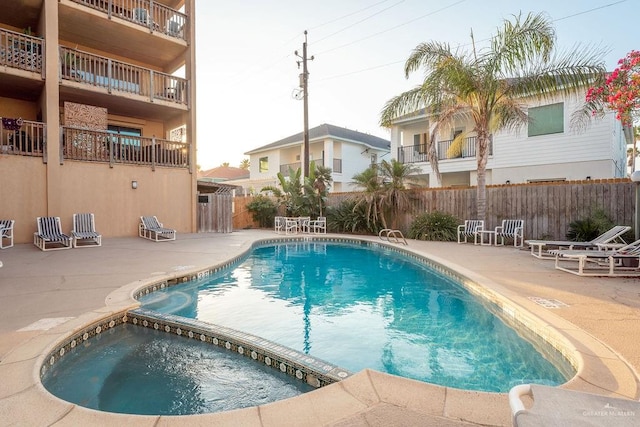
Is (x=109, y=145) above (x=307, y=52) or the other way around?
the other way around

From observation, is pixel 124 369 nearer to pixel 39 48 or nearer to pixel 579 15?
pixel 39 48

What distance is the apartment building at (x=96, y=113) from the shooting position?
11.3 m

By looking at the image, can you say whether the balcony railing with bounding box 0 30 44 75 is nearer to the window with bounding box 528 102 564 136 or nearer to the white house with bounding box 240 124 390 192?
the white house with bounding box 240 124 390 192

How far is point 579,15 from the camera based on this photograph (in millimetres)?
13438

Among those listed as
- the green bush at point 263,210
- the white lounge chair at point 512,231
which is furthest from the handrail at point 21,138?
the white lounge chair at point 512,231

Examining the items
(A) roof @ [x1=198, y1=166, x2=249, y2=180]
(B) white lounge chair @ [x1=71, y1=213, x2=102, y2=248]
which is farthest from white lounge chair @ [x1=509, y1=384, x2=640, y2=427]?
(A) roof @ [x1=198, y1=166, x2=249, y2=180]

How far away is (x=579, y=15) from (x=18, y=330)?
1862 cm

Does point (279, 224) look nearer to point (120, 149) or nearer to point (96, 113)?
point (120, 149)

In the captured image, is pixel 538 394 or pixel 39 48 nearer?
pixel 538 394

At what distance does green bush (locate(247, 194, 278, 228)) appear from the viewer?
65.8 ft

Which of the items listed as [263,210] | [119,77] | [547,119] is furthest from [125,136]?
[547,119]

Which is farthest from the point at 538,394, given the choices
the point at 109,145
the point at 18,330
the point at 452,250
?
the point at 109,145

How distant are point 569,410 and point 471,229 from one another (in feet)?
39.1

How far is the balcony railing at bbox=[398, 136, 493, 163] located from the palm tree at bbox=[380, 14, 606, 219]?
708cm
